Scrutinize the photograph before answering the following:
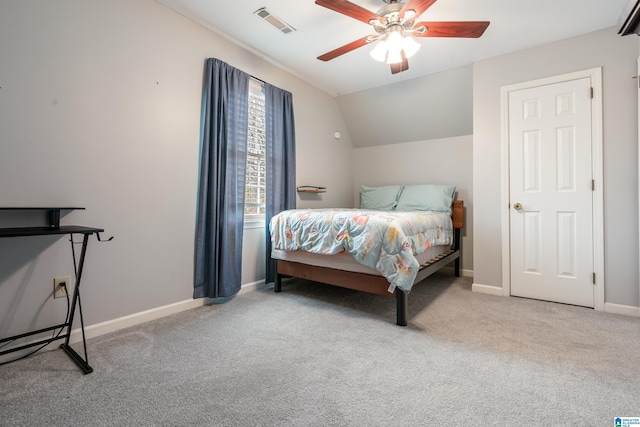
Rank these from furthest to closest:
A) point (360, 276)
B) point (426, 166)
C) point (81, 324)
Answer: point (426, 166), point (360, 276), point (81, 324)

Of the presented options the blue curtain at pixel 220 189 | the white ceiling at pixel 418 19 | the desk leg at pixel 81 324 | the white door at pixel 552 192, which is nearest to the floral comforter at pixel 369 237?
the blue curtain at pixel 220 189

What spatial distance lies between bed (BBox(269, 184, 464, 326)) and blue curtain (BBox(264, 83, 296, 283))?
248 mm

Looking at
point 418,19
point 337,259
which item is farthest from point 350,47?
point 337,259


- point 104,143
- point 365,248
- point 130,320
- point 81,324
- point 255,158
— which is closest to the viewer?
point 81,324

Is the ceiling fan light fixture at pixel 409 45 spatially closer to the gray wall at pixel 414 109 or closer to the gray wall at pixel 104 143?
the gray wall at pixel 414 109

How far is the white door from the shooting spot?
8.19ft

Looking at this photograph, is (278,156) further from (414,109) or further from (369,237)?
(414,109)

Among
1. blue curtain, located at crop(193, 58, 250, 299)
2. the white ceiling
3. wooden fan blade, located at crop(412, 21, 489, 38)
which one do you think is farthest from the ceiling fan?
blue curtain, located at crop(193, 58, 250, 299)

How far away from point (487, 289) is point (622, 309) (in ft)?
3.17

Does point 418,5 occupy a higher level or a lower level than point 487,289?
higher

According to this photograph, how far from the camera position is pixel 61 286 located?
5.78ft

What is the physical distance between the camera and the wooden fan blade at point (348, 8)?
1723 mm

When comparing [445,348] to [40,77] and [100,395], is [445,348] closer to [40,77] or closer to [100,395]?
[100,395]

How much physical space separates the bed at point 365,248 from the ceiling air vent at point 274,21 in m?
1.64
